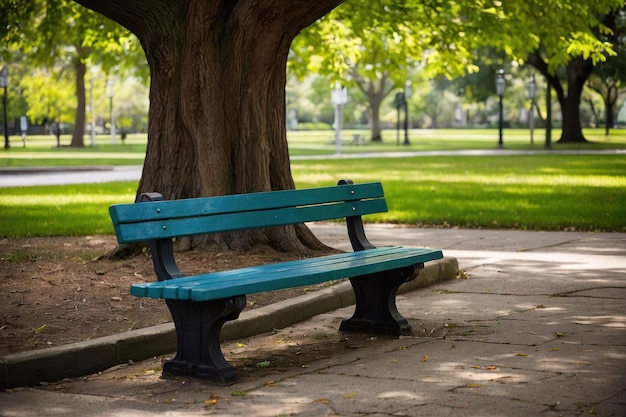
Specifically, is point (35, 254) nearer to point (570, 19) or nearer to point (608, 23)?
point (570, 19)

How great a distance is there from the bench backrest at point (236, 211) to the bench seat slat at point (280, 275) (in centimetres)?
31

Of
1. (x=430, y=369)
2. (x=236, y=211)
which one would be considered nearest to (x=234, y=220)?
(x=236, y=211)

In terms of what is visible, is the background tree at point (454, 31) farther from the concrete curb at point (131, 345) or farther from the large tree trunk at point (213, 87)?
the concrete curb at point (131, 345)

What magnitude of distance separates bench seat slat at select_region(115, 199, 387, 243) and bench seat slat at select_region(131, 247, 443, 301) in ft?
0.95

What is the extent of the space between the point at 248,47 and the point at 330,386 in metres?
4.48

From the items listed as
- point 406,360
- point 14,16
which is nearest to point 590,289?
point 406,360

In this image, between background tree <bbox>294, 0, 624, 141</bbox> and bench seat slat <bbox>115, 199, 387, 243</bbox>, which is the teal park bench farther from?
background tree <bbox>294, 0, 624, 141</bbox>

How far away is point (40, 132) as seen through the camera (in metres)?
106

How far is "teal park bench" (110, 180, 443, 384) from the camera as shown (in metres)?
5.72

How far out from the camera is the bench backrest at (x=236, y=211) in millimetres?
5867

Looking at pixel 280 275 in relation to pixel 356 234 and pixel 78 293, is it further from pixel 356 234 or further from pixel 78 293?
pixel 78 293

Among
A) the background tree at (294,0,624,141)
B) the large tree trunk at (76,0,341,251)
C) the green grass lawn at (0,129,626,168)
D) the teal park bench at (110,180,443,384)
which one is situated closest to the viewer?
the teal park bench at (110,180,443,384)

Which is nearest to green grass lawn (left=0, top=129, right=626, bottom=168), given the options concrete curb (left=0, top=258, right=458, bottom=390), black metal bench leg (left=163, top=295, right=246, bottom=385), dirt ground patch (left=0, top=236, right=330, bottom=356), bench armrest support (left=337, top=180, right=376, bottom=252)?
dirt ground patch (left=0, top=236, right=330, bottom=356)

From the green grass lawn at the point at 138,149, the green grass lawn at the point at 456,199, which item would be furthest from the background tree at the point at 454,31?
the green grass lawn at the point at 138,149
